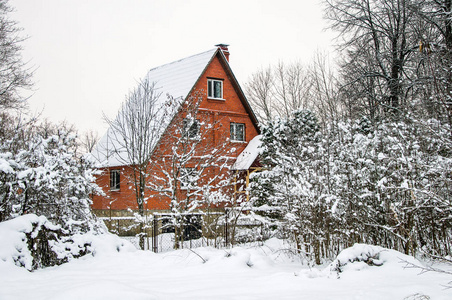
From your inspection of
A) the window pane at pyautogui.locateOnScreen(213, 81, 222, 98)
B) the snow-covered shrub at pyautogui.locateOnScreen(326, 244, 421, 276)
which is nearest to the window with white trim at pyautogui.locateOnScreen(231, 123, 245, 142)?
the window pane at pyautogui.locateOnScreen(213, 81, 222, 98)

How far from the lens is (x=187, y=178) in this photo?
13.6 metres

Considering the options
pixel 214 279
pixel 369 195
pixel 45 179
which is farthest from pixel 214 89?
pixel 214 279

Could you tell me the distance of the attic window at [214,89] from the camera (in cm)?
2394

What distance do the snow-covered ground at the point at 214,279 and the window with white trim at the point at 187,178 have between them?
3.44 m

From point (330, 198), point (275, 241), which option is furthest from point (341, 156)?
point (275, 241)

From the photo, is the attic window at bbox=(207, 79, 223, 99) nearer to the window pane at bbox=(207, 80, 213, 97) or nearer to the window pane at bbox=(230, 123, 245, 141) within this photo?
the window pane at bbox=(207, 80, 213, 97)

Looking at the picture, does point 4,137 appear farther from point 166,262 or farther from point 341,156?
point 341,156

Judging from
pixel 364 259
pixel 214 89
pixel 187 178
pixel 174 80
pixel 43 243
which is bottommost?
pixel 364 259

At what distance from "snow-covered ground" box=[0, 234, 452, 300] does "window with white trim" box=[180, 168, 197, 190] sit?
11.3 ft

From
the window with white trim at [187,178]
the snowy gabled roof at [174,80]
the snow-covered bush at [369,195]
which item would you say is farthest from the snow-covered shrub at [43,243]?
the snowy gabled roof at [174,80]

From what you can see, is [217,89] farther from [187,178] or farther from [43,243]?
[43,243]

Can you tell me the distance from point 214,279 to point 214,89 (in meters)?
17.8

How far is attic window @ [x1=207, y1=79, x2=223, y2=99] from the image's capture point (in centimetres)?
2394

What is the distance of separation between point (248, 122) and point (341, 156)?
1610 centimetres
